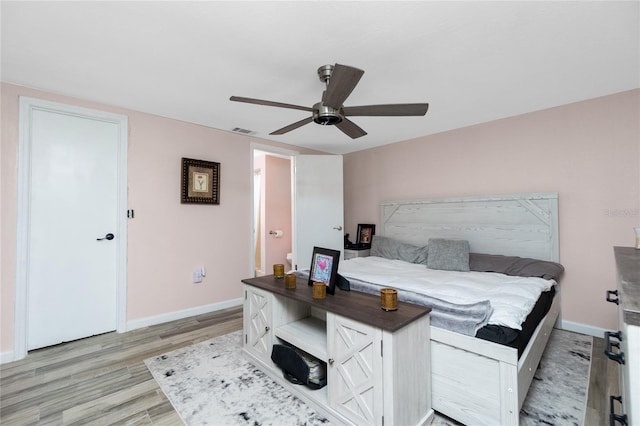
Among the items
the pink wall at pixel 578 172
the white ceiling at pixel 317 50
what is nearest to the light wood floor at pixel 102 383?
the pink wall at pixel 578 172

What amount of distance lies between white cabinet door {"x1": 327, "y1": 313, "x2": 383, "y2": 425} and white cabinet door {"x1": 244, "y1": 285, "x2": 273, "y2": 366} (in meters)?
0.62

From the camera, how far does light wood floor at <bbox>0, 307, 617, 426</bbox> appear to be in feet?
5.38

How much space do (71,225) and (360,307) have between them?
2778 millimetres

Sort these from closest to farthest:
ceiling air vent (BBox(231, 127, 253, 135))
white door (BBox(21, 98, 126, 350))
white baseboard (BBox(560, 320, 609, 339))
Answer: white door (BBox(21, 98, 126, 350)) < white baseboard (BBox(560, 320, 609, 339)) < ceiling air vent (BBox(231, 127, 253, 135))

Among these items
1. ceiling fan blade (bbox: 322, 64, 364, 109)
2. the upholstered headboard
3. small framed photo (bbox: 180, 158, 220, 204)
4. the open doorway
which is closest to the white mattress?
the upholstered headboard

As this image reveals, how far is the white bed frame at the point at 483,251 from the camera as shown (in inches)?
55.7

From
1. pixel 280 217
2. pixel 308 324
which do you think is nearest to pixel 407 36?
pixel 308 324

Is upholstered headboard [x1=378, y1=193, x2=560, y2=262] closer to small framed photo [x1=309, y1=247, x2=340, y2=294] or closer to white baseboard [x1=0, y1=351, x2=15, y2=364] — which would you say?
small framed photo [x1=309, y1=247, x2=340, y2=294]

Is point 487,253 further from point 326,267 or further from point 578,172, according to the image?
point 326,267

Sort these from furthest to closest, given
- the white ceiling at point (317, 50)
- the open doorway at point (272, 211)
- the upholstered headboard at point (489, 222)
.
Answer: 1. the open doorway at point (272, 211)
2. the upholstered headboard at point (489, 222)
3. the white ceiling at point (317, 50)

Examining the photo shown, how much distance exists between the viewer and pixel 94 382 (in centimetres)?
198

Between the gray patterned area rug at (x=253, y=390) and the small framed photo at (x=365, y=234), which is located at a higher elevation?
the small framed photo at (x=365, y=234)

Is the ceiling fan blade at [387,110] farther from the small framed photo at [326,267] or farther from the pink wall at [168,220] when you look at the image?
the pink wall at [168,220]

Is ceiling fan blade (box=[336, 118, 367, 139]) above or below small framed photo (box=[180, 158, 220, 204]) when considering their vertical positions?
above
